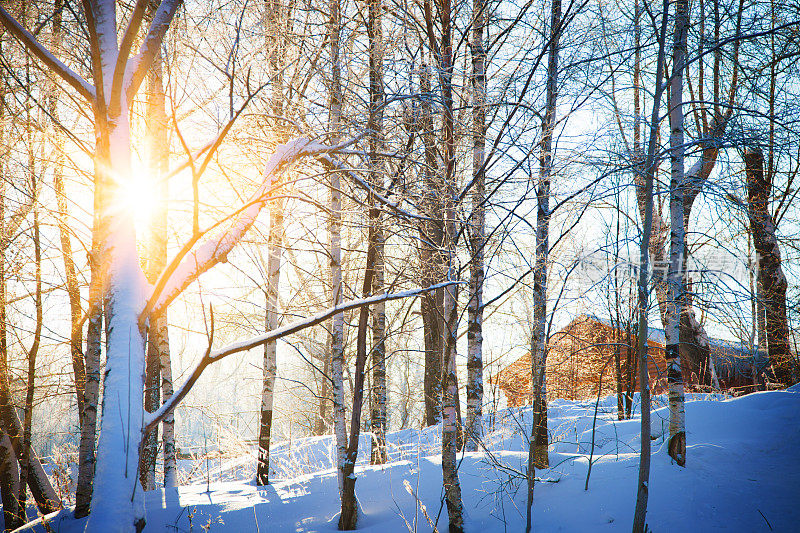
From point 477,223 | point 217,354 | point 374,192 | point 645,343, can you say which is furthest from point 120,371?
point 477,223

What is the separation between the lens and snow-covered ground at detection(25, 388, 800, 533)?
→ 3.81 metres

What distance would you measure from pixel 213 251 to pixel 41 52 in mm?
1439

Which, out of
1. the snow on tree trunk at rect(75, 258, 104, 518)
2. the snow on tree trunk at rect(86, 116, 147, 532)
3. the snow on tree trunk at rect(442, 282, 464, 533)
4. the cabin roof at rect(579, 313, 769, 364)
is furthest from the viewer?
the snow on tree trunk at rect(75, 258, 104, 518)

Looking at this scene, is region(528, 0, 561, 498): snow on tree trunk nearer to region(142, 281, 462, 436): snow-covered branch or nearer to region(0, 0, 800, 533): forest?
region(0, 0, 800, 533): forest

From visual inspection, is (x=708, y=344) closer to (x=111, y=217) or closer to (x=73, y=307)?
(x=111, y=217)

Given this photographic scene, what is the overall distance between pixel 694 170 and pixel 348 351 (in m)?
12.7

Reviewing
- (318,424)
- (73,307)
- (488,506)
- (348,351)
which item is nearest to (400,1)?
(488,506)

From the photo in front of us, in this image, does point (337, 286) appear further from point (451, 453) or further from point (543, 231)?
point (543, 231)

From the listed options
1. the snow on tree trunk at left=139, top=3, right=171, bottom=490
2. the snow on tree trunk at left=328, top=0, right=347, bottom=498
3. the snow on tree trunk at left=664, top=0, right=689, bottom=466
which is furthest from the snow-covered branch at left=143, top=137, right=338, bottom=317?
the snow on tree trunk at left=664, top=0, right=689, bottom=466

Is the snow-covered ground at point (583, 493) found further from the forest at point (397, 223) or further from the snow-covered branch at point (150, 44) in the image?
the snow-covered branch at point (150, 44)

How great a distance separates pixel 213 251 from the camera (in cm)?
282

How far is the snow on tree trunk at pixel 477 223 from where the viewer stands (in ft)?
15.3

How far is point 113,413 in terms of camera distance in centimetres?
224

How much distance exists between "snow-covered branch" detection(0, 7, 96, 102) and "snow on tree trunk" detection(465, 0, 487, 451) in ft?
10.4
